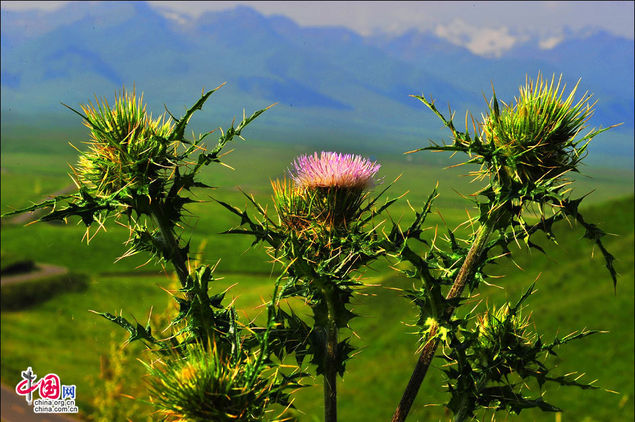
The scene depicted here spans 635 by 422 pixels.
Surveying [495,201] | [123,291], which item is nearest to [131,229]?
[495,201]

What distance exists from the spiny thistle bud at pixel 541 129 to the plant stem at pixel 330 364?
1426 millimetres

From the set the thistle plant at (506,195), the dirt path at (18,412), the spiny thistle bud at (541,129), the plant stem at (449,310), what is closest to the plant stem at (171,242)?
the thistle plant at (506,195)

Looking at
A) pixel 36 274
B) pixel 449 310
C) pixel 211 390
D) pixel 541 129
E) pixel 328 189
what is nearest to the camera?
pixel 211 390

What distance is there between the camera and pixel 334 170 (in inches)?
174

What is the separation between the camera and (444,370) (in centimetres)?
402

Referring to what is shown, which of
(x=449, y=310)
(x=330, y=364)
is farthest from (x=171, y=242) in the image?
(x=449, y=310)

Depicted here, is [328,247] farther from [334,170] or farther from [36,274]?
[36,274]

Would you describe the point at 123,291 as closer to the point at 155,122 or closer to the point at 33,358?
the point at 33,358

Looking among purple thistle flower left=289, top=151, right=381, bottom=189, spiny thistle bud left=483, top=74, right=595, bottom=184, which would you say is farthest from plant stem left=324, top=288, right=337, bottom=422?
spiny thistle bud left=483, top=74, right=595, bottom=184

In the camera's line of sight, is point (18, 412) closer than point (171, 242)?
No

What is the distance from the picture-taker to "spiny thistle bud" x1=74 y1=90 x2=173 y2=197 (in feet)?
12.8

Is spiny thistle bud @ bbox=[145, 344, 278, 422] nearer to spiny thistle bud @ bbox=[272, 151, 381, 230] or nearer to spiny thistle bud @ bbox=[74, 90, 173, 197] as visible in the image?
spiny thistle bud @ bbox=[74, 90, 173, 197]

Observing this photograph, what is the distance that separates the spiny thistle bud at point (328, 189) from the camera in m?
4.39

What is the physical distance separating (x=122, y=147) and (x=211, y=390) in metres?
2.01
